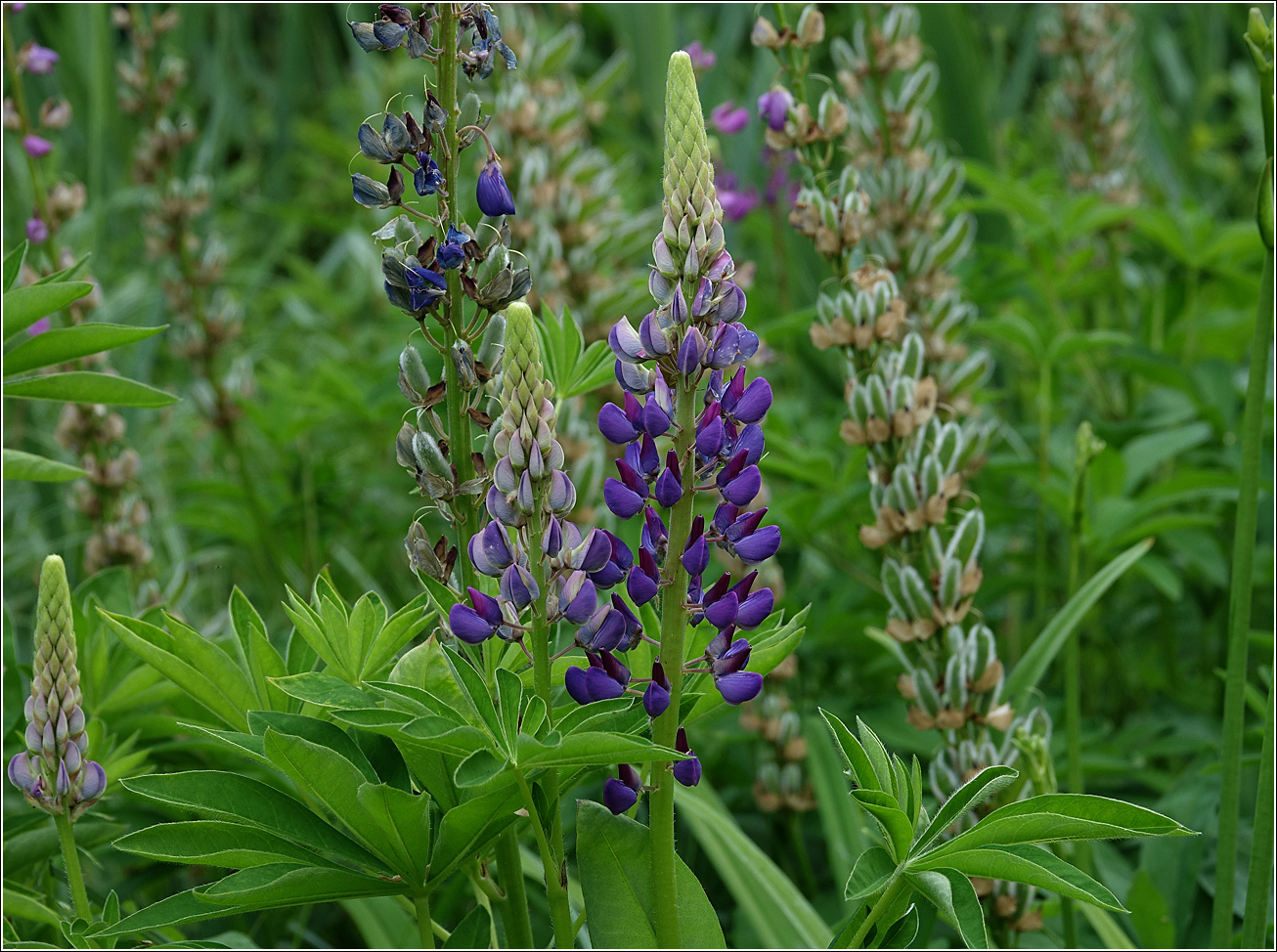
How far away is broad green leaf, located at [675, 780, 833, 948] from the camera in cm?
128

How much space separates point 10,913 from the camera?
1.10 meters

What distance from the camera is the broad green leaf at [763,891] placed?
50.5 inches

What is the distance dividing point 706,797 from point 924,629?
1.39 feet

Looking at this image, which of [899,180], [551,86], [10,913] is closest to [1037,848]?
[10,913]

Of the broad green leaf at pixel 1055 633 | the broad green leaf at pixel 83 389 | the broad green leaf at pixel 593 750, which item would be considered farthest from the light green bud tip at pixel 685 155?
the broad green leaf at pixel 1055 633

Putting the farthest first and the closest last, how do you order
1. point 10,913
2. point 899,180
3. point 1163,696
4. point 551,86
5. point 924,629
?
point 551,86 < point 1163,696 < point 899,180 < point 924,629 < point 10,913

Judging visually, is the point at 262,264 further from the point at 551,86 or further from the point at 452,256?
the point at 452,256

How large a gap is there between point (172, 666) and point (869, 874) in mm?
582

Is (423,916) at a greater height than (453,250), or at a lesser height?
lesser

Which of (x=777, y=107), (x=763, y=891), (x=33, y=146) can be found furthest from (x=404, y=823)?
(x=33, y=146)

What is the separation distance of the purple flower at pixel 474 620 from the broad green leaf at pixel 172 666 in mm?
321

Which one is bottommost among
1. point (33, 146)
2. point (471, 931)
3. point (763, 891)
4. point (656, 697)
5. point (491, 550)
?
point (763, 891)

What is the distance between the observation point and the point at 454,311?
35.7 inches

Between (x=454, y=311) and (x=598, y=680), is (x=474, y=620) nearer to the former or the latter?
(x=598, y=680)
